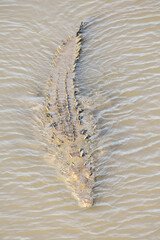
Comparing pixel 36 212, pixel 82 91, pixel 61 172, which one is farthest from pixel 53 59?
pixel 36 212

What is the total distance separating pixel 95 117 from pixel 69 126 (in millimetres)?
666

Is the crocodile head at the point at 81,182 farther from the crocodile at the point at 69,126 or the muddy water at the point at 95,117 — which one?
the muddy water at the point at 95,117

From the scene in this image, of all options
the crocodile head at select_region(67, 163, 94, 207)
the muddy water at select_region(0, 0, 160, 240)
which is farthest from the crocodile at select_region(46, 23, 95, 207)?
the muddy water at select_region(0, 0, 160, 240)

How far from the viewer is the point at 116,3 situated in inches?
399

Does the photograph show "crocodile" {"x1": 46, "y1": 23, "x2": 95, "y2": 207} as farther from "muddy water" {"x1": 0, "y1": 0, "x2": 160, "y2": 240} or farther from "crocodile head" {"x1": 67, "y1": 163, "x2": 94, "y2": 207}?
"muddy water" {"x1": 0, "y1": 0, "x2": 160, "y2": 240}

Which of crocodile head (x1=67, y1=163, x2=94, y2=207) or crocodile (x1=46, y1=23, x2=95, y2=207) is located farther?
crocodile (x1=46, y1=23, x2=95, y2=207)

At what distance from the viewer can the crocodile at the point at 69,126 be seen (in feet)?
19.7

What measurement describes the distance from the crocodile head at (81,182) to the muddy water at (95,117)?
0.12m

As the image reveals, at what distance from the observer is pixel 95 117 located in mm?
7344

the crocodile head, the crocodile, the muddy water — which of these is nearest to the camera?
the muddy water

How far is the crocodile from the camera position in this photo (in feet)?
19.7

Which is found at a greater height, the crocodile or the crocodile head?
the crocodile

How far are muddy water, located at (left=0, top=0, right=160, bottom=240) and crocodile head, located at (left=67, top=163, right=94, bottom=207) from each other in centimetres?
12

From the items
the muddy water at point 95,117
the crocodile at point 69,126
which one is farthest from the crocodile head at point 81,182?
the muddy water at point 95,117
